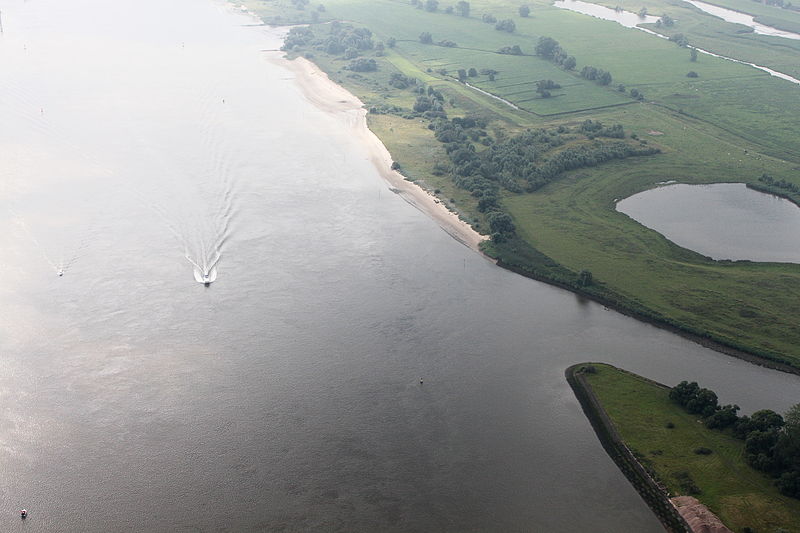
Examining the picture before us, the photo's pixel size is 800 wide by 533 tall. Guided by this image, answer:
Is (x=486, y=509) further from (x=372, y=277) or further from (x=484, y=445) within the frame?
(x=372, y=277)

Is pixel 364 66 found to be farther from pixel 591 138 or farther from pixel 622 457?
pixel 622 457

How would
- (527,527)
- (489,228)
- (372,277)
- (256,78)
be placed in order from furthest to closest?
(256,78) < (489,228) < (372,277) < (527,527)

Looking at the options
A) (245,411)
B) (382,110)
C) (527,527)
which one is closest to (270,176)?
(382,110)

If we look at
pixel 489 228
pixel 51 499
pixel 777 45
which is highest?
pixel 777 45

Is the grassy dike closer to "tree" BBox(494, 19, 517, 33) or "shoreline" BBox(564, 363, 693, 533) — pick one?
"shoreline" BBox(564, 363, 693, 533)

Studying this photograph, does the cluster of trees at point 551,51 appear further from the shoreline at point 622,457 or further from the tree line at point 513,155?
the shoreline at point 622,457

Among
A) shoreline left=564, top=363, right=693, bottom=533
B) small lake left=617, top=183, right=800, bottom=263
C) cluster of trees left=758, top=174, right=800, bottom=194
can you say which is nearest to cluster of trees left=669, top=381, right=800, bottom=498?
shoreline left=564, top=363, right=693, bottom=533
